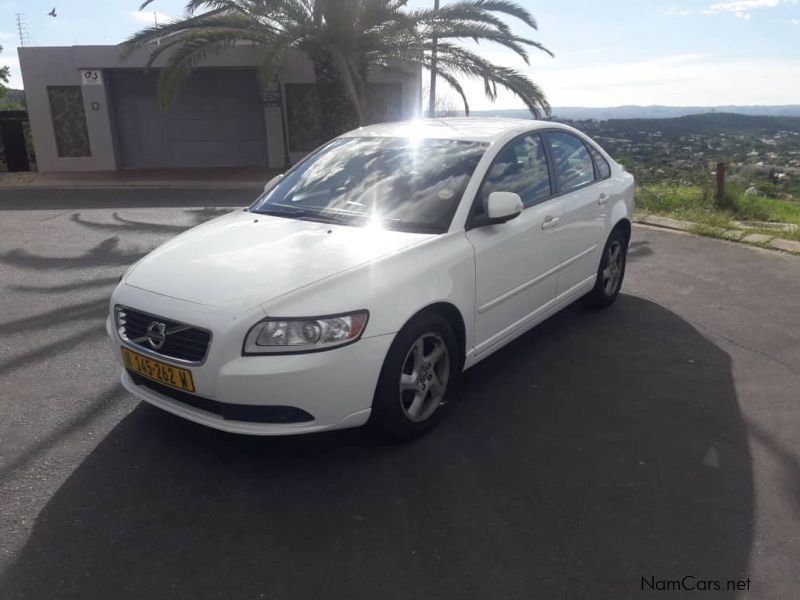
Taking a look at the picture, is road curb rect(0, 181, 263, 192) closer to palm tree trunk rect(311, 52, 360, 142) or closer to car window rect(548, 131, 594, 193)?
palm tree trunk rect(311, 52, 360, 142)

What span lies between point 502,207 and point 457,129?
1.10 meters

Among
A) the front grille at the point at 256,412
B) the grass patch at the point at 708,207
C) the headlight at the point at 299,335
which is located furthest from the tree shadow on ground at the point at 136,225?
the grass patch at the point at 708,207

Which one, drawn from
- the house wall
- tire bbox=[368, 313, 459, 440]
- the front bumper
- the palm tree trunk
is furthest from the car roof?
the house wall

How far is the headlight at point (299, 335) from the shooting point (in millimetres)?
3139

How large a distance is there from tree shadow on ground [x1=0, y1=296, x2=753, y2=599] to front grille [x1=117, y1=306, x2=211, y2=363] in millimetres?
601

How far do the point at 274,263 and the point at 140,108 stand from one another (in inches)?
662

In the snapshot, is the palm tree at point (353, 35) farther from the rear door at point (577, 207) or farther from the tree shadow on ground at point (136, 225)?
the rear door at point (577, 207)

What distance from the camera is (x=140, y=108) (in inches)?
720

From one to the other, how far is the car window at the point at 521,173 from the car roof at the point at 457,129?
12cm

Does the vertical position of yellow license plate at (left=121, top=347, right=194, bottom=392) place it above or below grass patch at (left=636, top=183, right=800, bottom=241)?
above

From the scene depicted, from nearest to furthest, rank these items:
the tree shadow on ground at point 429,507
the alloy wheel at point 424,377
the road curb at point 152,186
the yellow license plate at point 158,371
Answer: the tree shadow on ground at point 429,507, the yellow license plate at point 158,371, the alloy wheel at point 424,377, the road curb at point 152,186

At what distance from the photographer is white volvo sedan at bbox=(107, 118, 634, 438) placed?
3.17 metres

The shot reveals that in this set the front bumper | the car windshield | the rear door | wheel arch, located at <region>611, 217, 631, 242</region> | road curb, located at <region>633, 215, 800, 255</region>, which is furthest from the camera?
road curb, located at <region>633, 215, 800, 255</region>

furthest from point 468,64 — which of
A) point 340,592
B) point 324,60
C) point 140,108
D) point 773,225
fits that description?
point 340,592
